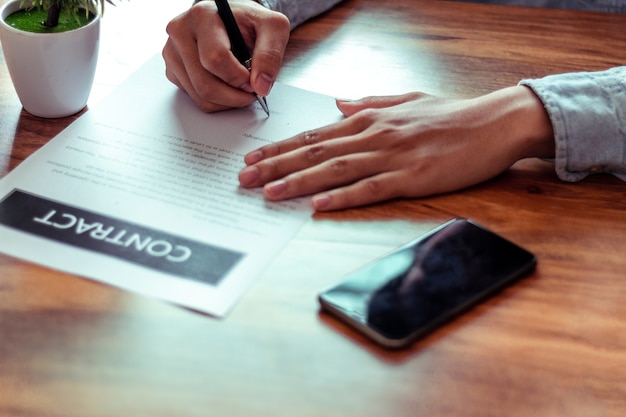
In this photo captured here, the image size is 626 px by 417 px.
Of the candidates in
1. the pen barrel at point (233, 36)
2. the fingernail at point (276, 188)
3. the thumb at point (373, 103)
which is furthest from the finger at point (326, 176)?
the pen barrel at point (233, 36)

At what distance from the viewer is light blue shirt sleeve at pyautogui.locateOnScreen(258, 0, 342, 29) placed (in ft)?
3.77

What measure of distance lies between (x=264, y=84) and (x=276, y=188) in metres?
0.19

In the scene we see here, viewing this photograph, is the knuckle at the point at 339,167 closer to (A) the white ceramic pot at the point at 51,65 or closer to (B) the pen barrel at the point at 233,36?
(B) the pen barrel at the point at 233,36

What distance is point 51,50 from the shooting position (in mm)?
893

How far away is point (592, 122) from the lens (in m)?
0.86

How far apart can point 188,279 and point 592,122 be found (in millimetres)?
476

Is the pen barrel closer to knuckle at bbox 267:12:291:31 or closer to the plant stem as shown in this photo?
knuckle at bbox 267:12:291:31

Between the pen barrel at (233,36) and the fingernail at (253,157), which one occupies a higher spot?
the pen barrel at (233,36)

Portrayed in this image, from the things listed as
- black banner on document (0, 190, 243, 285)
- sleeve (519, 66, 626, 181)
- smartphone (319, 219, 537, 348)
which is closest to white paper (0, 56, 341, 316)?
black banner on document (0, 190, 243, 285)

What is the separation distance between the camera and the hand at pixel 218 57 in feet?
3.13

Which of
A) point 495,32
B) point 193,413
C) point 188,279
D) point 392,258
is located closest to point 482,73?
point 495,32

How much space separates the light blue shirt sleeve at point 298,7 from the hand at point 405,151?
1.01 feet

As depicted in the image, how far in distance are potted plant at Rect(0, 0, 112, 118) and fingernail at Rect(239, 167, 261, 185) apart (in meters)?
0.26

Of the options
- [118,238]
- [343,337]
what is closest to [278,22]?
[118,238]
